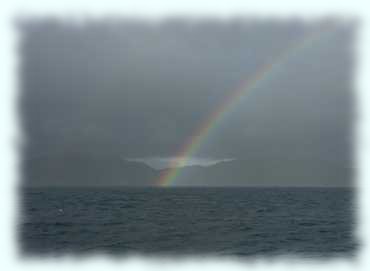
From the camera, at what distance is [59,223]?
49.8 meters

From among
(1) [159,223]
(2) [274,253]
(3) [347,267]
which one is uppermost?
(1) [159,223]

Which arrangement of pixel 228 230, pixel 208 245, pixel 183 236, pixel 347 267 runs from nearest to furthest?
pixel 347 267 → pixel 208 245 → pixel 183 236 → pixel 228 230

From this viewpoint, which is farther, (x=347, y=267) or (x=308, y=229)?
(x=308, y=229)

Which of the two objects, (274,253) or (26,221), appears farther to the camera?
(26,221)

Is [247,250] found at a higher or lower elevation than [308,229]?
lower

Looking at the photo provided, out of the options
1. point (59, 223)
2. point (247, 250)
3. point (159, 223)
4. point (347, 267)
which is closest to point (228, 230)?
point (159, 223)

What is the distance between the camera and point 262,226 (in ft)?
160

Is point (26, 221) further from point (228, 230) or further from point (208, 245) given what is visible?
point (208, 245)

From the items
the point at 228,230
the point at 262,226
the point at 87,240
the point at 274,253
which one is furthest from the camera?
the point at 262,226

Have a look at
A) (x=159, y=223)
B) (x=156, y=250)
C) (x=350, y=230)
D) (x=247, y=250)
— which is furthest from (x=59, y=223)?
(x=350, y=230)

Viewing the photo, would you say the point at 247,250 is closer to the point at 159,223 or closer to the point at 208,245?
the point at 208,245

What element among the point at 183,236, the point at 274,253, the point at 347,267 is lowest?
the point at 347,267

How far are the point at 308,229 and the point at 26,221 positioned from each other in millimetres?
26672

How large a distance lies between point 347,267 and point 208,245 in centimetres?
1686
